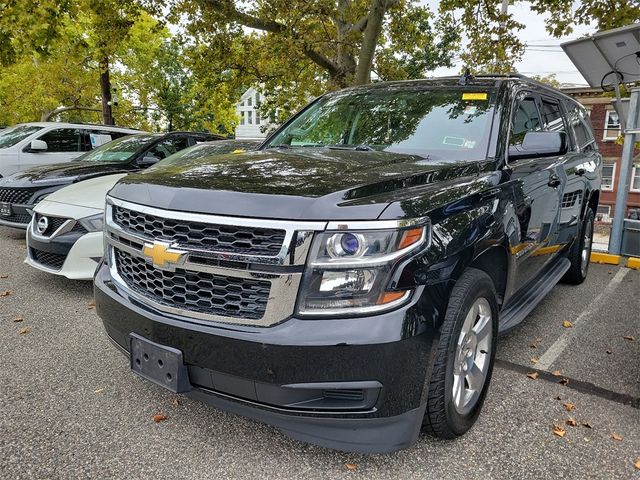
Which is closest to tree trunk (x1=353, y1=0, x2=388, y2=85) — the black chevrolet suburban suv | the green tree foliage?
the green tree foliage

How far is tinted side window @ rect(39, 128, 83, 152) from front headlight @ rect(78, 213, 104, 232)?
19.1 feet

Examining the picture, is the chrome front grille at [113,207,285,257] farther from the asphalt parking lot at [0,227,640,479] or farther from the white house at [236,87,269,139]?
the white house at [236,87,269,139]

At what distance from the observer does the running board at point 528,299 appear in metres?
3.17

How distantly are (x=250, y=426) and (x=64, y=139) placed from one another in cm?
886

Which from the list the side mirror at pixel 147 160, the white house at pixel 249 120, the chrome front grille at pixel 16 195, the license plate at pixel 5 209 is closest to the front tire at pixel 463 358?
the chrome front grille at pixel 16 195

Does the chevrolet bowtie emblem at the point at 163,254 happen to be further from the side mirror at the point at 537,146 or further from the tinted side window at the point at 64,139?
the tinted side window at the point at 64,139

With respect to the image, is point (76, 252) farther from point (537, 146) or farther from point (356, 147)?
point (537, 146)

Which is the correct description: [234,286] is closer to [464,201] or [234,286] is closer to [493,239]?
[464,201]

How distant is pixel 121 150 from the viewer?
7578mm

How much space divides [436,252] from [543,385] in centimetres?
170

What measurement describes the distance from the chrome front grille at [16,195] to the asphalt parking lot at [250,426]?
2.66 meters

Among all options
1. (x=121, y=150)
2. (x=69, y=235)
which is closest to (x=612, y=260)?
(x=69, y=235)

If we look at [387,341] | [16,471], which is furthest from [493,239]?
[16,471]

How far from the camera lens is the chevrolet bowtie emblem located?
2.11 metres
